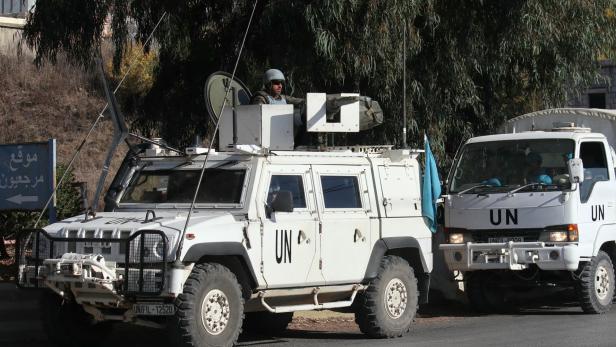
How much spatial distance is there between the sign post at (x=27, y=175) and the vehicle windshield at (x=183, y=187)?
154 cm

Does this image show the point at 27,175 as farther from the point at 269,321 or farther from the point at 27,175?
the point at 269,321

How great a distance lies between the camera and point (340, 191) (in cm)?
1175

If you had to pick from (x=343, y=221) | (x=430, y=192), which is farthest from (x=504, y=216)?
(x=343, y=221)

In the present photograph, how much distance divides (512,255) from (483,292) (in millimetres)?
1325

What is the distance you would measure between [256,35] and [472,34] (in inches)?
134

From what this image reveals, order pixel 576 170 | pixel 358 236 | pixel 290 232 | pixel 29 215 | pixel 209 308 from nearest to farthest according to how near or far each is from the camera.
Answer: pixel 209 308
pixel 290 232
pixel 358 236
pixel 576 170
pixel 29 215

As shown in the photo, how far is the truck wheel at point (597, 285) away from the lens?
13922 mm

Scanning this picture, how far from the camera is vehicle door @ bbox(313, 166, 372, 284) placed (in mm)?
11328

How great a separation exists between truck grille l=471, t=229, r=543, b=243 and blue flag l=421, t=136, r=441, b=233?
1.56 metres

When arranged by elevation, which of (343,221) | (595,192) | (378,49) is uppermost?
(378,49)

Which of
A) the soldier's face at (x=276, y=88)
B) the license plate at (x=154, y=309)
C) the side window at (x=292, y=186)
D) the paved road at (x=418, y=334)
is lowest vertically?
the paved road at (x=418, y=334)

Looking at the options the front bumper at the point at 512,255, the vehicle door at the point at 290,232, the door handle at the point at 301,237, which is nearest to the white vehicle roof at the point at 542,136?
the front bumper at the point at 512,255

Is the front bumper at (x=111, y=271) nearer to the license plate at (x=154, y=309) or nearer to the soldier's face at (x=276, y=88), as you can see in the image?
the license plate at (x=154, y=309)

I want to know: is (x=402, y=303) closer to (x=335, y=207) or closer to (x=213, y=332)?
(x=335, y=207)
